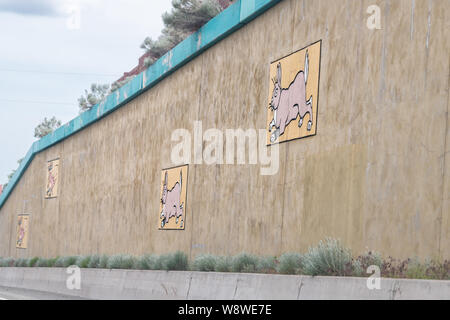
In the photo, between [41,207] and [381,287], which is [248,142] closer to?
[381,287]

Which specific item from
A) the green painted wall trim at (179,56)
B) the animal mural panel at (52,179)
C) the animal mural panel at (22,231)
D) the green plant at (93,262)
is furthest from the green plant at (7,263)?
the green plant at (93,262)

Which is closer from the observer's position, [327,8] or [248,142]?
[327,8]

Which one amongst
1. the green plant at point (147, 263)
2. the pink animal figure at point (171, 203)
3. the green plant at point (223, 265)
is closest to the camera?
the green plant at point (223, 265)

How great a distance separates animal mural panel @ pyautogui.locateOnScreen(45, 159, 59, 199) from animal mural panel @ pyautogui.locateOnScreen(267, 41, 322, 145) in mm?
22143

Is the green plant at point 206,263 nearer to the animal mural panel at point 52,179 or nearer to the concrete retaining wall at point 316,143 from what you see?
the concrete retaining wall at point 316,143

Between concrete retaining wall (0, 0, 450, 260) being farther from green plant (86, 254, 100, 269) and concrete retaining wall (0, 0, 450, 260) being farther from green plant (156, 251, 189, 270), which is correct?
green plant (86, 254, 100, 269)

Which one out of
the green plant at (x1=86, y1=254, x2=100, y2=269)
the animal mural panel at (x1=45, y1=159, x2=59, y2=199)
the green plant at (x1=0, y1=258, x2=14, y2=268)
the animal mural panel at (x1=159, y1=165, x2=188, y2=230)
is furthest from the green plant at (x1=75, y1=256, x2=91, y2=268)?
the green plant at (x1=0, y1=258, x2=14, y2=268)

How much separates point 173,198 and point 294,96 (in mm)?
7675

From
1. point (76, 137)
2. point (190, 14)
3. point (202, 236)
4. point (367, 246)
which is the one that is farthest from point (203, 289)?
point (76, 137)

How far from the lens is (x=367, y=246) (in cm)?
1324

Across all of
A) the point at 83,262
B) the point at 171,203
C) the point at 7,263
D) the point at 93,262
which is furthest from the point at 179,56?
the point at 7,263

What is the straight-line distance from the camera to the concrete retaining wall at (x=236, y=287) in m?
9.37

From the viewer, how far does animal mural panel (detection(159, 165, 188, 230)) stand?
22484 millimetres

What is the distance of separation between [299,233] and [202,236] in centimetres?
554
